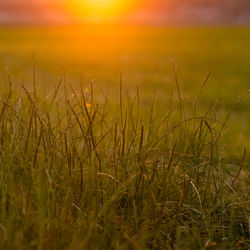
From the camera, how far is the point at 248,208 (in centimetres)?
217

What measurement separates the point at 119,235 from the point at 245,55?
719 inches

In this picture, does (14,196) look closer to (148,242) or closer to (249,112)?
(148,242)

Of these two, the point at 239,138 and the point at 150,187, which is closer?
the point at 150,187

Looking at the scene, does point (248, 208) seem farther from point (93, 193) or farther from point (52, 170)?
point (52, 170)

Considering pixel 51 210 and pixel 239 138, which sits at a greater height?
pixel 51 210

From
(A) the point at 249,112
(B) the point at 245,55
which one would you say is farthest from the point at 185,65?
(A) the point at 249,112

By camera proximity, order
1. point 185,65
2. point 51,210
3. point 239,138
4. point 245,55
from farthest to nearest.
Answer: point 245,55 → point 185,65 → point 239,138 → point 51,210

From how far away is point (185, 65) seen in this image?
15852 millimetres

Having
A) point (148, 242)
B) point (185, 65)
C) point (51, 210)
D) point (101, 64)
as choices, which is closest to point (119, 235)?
point (148, 242)

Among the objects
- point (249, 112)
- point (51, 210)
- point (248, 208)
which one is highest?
point (51, 210)

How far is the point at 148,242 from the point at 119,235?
0.18m

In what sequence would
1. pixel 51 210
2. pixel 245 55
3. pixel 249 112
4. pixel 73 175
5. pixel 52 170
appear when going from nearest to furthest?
pixel 51 210 → pixel 52 170 → pixel 73 175 → pixel 249 112 → pixel 245 55

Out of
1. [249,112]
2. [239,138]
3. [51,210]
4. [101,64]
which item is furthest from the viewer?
[101,64]

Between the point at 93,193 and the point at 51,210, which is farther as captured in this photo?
the point at 93,193
